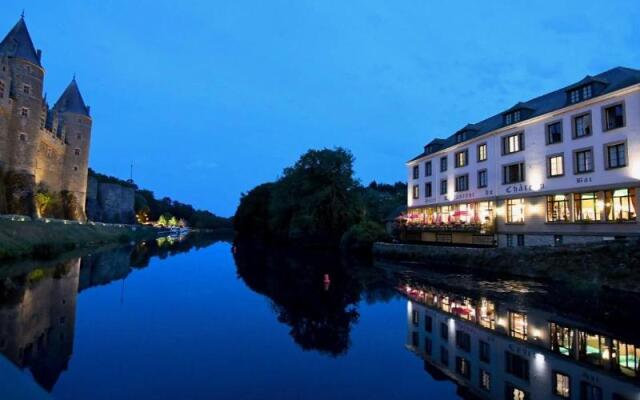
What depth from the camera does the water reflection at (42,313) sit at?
8273 mm

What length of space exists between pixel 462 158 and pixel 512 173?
22.9ft

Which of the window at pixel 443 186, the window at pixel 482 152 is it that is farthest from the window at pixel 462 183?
the window at pixel 482 152

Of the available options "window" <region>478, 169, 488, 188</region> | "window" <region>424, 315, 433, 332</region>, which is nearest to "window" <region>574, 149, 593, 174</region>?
"window" <region>478, 169, 488, 188</region>

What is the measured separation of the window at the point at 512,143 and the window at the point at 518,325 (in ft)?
69.9

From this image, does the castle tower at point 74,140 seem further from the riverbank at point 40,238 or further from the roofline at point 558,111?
the roofline at point 558,111

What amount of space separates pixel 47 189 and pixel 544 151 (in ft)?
190

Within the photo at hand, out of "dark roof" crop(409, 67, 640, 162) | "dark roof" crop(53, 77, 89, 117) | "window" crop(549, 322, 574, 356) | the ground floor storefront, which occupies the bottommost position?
"window" crop(549, 322, 574, 356)

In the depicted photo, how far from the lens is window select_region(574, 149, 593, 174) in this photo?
25.8 meters

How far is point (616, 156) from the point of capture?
24.3 m

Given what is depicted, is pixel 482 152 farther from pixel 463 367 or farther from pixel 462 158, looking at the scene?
pixel 463 367

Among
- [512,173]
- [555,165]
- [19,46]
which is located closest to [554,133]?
[555,165]

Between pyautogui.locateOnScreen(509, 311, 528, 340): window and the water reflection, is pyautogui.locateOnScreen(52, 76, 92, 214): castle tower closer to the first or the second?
the water reflection

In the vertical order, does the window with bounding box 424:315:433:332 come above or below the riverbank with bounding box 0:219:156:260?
below

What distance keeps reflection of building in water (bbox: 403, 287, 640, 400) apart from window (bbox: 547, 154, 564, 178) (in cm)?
1762
